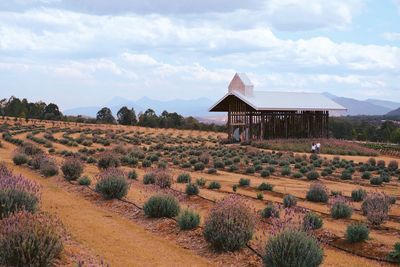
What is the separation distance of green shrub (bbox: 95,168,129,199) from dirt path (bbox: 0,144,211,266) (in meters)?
0.78

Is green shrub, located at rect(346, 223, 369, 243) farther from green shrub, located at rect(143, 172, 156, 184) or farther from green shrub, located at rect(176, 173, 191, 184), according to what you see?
green shrub, located at rect(176, 173, 191, 184)

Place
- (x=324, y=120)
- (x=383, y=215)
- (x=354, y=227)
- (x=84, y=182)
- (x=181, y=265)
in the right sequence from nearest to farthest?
(x=181, y=265) < (x=354, y=227) < (x=383, y=215) < (x=84, y=182) < (x=324, y=120)

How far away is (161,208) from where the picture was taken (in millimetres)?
13219

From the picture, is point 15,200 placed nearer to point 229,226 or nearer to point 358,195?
point 229,226

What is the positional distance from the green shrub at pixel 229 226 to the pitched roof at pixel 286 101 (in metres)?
39.7

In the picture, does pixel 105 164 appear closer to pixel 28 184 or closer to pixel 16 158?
pixel 16 158

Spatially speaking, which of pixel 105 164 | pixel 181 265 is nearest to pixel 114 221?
pixel 181 265

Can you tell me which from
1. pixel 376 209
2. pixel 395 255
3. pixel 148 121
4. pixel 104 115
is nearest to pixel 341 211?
pixel 376 209

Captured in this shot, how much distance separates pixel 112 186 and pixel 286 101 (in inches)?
1652

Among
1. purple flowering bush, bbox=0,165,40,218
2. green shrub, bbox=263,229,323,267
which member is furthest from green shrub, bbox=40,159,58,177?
green shrub, bbox=263,229,323,267

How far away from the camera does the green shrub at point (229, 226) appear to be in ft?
33.1

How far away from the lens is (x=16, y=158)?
83.5 feet

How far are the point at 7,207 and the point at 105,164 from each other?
50.6 feet

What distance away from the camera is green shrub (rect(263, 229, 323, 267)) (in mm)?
8258
